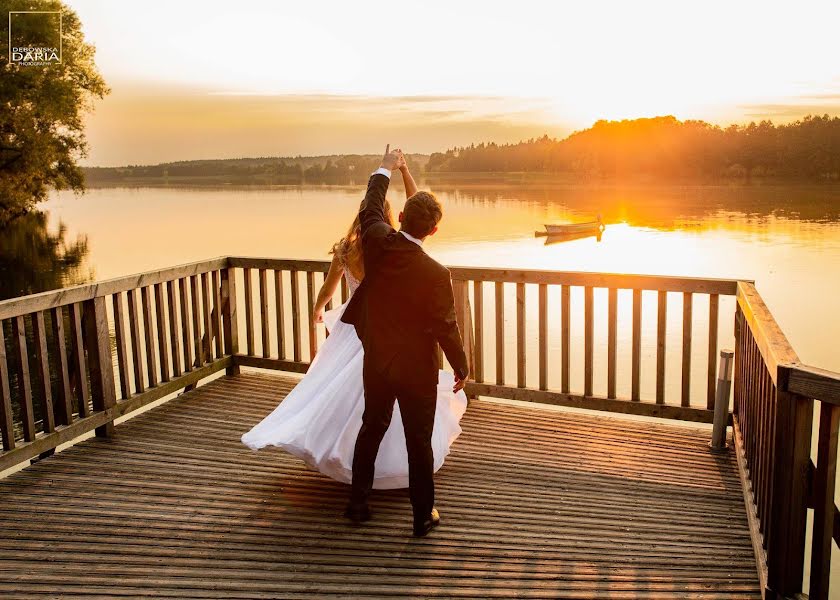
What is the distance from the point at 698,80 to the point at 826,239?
18995 mm

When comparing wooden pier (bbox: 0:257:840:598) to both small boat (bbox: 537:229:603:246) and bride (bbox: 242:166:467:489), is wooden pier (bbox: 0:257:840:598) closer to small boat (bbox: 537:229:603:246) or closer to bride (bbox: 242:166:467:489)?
bride (bbox: 242:166:467:489)

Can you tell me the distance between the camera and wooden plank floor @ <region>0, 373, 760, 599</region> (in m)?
3.17

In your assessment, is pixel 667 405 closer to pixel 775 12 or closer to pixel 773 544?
pixel 773 544

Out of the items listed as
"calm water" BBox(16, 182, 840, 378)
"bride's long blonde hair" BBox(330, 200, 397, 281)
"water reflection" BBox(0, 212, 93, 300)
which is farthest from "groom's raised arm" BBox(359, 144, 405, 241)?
"water reflection" BBox(0, 212, 93, 300)

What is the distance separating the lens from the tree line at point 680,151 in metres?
72.1

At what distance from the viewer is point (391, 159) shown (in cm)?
371

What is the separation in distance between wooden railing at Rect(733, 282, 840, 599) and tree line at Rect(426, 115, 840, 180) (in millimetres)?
65513

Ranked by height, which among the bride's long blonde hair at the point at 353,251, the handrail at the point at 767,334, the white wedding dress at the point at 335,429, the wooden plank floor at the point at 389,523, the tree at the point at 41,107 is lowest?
the wooden plank floor at the point at 389,523

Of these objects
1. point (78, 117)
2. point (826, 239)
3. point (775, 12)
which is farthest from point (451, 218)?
point (78, 117)

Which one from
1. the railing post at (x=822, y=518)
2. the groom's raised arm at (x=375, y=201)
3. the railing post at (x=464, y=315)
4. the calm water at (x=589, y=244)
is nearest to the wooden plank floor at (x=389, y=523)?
the railing post at (x=822, y=518)

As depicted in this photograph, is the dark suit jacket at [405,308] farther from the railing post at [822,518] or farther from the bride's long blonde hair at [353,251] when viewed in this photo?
the railing post at [822,518]

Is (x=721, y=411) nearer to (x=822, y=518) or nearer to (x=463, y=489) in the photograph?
(x=463, y=489)

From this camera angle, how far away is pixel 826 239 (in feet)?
142

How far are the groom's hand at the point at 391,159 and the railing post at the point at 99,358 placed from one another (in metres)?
2.35
